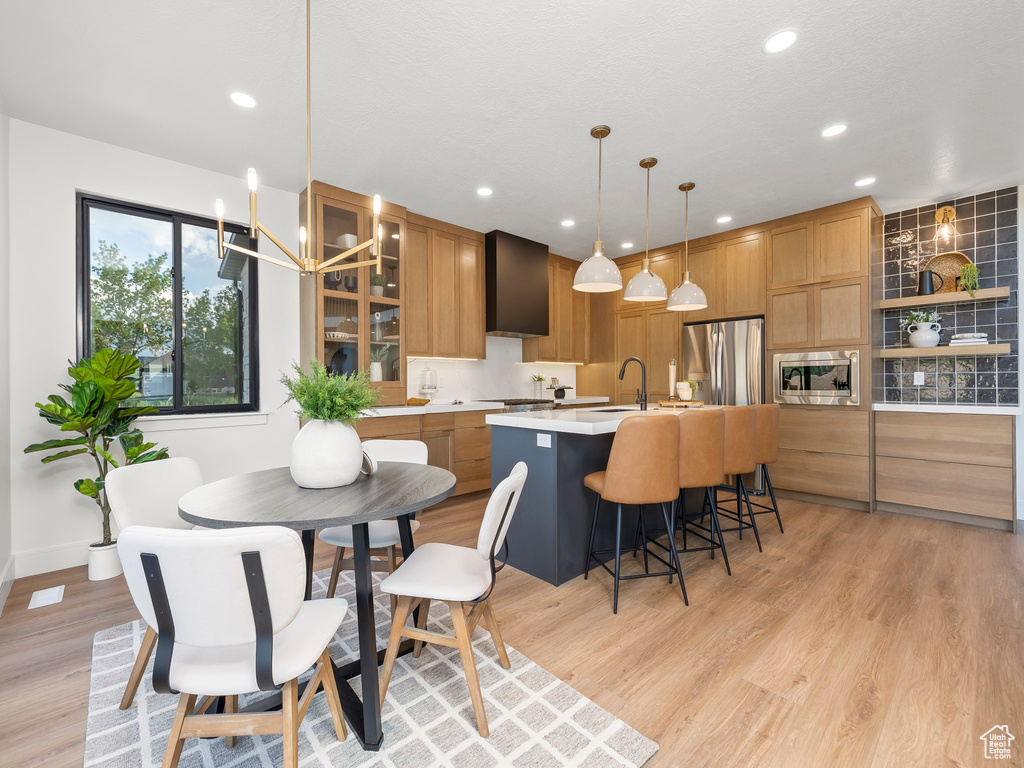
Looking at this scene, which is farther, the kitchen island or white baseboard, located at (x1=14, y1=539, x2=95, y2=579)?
white baseboard, located at (x1=14, y1=539, x2=95, y2=579)

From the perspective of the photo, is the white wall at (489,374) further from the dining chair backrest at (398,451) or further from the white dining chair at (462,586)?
the white dining chair at (462,586)

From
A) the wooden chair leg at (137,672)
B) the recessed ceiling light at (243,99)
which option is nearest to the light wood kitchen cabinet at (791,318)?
the recessed ceiling light at (243,99)

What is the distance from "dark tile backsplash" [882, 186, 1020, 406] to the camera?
3.70 meters

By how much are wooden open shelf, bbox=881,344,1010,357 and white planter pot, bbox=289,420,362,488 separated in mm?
4563

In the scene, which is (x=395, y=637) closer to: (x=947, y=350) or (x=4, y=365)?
(x=4, y=365)

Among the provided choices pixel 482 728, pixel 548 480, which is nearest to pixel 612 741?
pixel 482 728

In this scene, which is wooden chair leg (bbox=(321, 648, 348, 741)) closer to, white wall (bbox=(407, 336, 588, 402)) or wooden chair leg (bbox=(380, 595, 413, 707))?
wooden chair leg (bbox=(380, 595, 413, 707))

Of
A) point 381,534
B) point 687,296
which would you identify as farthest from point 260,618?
point 687,296

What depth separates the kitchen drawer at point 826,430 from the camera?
3926 mm

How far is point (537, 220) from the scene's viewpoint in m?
4.51

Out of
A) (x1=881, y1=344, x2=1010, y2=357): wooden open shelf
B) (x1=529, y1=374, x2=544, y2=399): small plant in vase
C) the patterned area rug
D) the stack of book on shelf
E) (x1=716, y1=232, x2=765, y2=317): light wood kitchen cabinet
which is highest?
(x1=716, y1=232, x2=765, y2=317): light wood kitchen cabinet

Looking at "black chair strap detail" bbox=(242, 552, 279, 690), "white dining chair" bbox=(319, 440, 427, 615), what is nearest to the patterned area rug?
"white dining chair" bbox=(319, 440, 427, 615)

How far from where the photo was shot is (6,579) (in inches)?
98.0

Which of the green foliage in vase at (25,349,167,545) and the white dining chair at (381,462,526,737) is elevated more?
the green foliage in vase at (25,349,167,545)
